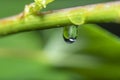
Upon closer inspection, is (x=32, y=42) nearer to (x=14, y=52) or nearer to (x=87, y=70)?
(x=14, y=52)

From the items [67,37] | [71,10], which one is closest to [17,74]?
[67,37]

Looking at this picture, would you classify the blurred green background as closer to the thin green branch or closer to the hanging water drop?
the hanging water drop

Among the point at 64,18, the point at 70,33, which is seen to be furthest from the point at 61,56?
the point at 64,18

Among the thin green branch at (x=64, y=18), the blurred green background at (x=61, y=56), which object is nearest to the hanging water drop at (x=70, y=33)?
the thin green branch at (x=64, y=18)

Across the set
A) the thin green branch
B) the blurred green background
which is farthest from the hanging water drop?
the blurred green background

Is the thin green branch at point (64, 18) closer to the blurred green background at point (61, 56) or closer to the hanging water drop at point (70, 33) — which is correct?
the hanging water drop at point (70, 33)

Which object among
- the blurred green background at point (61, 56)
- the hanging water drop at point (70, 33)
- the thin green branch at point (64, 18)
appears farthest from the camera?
the blurred green background at point (61, 56)
